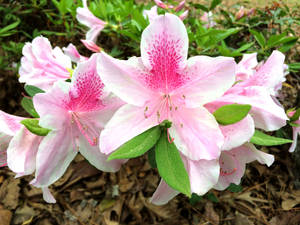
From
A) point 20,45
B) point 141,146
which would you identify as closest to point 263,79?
point 141,146

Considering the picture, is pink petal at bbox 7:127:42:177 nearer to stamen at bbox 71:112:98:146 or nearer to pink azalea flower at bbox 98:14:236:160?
stamen at bbox 71:112:98:146

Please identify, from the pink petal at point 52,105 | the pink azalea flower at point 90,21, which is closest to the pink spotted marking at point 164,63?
the pink petal at point 52,105

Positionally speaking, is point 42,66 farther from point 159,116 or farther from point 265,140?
point 265,140

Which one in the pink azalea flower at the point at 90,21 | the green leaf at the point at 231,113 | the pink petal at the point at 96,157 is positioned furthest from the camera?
the pink azalea flower at the point at 90,21

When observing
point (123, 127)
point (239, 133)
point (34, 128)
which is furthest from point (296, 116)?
point (34, 128)

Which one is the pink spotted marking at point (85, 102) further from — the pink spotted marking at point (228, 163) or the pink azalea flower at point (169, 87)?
the pink spotted marking at point (228, 163)

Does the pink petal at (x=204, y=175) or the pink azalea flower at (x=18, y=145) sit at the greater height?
the pink azalea flower at (x=18, y=145)

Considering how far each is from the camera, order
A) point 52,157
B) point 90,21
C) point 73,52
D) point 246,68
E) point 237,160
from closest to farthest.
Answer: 1. point 52,157
2. point 237,160
3. point 246,68
4. point 73,52
5. point 90,21
